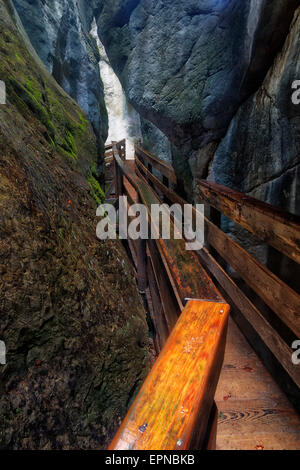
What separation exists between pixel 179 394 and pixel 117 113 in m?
33.0

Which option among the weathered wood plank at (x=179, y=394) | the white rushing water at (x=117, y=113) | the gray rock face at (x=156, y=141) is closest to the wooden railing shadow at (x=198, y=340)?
the weathered wood plank at (x=179, y=394)

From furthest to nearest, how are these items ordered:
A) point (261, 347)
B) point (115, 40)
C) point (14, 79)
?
point (115, 40), point (261, 347), point (14, 79)

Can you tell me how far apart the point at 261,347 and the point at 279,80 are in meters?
3.93

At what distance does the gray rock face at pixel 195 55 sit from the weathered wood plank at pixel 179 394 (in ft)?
12.7

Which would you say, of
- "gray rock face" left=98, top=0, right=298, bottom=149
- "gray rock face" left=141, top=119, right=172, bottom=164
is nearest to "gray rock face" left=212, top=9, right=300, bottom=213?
"gray rock face" left=98, top=0, right=298, bottom=149

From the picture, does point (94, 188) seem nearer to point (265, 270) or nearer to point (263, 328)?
point (265, 270)

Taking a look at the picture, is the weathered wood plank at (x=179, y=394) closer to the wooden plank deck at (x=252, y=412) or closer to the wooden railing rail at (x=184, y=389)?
the wooden railing rail at (x=184, y=389)

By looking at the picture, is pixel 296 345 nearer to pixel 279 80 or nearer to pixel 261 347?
pixel 261 347

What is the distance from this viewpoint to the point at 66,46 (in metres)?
10.3

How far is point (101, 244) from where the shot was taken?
2082 mm

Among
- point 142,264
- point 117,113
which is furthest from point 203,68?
point 117,113

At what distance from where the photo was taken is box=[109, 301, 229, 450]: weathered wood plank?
1.75 feet

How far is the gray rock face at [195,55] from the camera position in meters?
3.41
